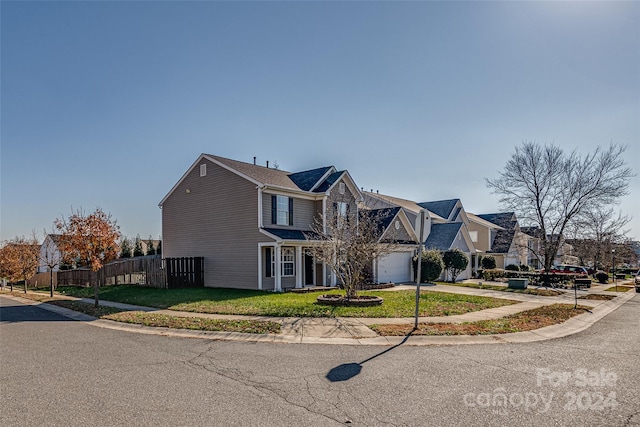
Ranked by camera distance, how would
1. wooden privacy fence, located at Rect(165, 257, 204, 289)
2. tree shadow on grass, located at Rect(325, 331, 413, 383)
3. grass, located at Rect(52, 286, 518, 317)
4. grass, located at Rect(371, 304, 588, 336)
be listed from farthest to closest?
wooden privacy fence, located at Rect(165, 257, 204, 289)
grass, located at Rect(52, 286, 518, 317)
grass, located at Rect(371, 304, 588, 336)
tree shadow on grass, located at Rect(325, 331, 413, 383)

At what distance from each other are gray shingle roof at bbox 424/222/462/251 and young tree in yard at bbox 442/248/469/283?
63.9 inches

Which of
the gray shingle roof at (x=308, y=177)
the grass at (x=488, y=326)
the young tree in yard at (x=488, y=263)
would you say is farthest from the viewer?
the young tree in yard at (x=488, y=263)

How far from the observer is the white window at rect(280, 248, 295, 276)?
21719 millimetres

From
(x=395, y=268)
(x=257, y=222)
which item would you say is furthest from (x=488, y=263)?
(x=257, y=222)

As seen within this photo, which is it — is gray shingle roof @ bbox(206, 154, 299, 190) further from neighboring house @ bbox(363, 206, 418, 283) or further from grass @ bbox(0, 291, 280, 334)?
grass @ bbox(0, 291, 280, 334)

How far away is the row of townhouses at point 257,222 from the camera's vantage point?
21.1m

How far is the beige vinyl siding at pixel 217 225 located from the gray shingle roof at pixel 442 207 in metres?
24.9

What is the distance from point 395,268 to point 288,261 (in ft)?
27.9

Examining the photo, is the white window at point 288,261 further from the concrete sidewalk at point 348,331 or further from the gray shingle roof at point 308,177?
the concrete sidewalk at point 348,331

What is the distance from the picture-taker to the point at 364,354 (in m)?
7.76

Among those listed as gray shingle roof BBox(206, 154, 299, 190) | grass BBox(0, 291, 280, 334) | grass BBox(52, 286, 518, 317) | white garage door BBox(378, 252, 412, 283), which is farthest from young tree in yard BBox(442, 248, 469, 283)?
grass BBox(0, 291, 280, 334)

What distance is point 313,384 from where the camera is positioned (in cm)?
598

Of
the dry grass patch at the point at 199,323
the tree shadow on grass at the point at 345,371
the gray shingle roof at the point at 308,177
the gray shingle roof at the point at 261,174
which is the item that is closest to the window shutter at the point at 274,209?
the gray shingle roof at the point at 261,174

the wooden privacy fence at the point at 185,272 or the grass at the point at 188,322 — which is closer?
the grass at the point at 188,322
